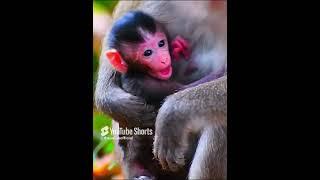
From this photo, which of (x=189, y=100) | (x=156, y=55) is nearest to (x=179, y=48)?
(x=156, y=55)

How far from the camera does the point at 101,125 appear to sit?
202 centimetres

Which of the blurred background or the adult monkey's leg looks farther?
the blurred background

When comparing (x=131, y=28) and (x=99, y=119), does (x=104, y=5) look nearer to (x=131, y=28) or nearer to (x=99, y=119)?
(x=131, y=28)

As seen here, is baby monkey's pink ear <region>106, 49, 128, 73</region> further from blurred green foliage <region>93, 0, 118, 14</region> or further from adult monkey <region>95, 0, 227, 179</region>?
blurred green foliage <region>93, 0, 118, 14</region>

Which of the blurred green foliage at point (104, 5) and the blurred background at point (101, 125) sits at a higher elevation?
the blurred green foliage at point (104, 5)

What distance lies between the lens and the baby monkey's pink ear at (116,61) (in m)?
1.96

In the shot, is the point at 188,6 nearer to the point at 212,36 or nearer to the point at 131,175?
the point at 212,36

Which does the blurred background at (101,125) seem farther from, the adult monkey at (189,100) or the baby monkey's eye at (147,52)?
the baby monkey's eye at (147,52)

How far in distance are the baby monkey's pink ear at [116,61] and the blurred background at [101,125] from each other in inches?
2.8

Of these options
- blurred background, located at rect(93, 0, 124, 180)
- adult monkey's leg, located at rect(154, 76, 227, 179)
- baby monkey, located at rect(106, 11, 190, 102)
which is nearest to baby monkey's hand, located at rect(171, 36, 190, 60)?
baby monkey, located at rect(106, 11, 190, 102)

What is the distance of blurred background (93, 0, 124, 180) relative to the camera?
6.61 feet

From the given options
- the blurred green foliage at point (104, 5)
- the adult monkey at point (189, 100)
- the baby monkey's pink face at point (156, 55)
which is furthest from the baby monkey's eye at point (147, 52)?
the blurred green foliage at point (104, 5)
